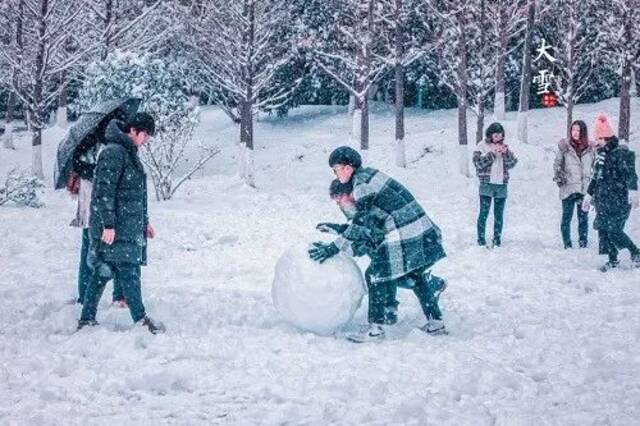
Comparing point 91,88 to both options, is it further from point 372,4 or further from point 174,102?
point 372,4

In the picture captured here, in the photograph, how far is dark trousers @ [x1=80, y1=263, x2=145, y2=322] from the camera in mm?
6195

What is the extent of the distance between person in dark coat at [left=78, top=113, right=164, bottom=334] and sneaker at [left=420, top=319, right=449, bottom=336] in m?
2.30

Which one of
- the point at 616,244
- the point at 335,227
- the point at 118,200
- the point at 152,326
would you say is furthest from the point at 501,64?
the point at 152,326

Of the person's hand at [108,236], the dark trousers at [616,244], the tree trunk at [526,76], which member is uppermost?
the tree trunk at [526,76]

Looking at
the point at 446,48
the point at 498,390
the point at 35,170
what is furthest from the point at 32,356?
the point at 446,48

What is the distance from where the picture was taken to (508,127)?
26.1 m

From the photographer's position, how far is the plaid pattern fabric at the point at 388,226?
6004mm

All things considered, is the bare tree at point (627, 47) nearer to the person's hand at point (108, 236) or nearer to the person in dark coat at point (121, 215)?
the person in dark coat at point (121, 215)

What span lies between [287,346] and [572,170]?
21.1 ft

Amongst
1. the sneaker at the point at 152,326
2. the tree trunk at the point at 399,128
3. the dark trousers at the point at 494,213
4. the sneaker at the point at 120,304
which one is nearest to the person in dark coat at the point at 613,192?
the dark trousers at the point at 494,213

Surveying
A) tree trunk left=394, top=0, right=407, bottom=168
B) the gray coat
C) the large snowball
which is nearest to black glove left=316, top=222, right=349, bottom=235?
the large snowball

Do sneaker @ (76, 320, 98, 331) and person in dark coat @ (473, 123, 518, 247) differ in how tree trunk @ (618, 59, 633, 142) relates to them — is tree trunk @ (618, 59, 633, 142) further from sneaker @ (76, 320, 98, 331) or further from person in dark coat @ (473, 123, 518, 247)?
sneaker @ (76, 320, 98, 331)

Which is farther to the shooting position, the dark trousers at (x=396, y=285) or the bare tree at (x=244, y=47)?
the bare tree at (x=244, y=47)

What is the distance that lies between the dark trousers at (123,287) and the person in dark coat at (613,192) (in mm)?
5887
